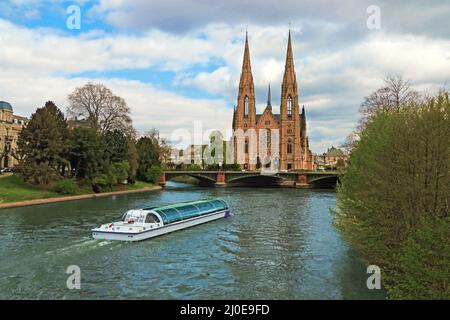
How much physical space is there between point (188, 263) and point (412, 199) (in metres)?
13.2

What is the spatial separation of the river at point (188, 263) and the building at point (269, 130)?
310ft

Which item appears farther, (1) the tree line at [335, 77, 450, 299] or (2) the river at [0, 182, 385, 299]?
(2) the river at [0, 182, 385, 299]

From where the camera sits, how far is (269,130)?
13650cm

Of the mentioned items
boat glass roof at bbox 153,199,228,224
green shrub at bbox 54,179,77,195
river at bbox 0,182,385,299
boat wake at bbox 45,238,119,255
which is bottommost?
river at bbox 0,182,385,299

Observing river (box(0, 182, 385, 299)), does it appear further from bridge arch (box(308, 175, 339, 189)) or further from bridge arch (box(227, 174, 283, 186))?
bridge arch (box(227, 174, 283, 186))

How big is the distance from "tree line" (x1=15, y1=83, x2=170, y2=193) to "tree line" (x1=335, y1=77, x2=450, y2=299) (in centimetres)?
5024

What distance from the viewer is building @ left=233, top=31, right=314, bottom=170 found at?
132625 millimetres

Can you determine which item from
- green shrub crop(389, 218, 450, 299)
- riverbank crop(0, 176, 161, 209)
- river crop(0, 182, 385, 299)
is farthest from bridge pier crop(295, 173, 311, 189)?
green shrub crop(389, 218, 450, 299)

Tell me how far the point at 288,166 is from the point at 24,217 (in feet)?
330

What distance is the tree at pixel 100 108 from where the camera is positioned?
3036 inches

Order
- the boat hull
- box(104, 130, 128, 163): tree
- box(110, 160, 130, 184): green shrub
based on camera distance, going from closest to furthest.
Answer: the boat hull
box(110, 160, 130, 184): green shrub
box(104, 130, 128, 163): tree

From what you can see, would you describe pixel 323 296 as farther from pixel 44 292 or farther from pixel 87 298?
pixel 44 292
